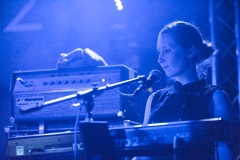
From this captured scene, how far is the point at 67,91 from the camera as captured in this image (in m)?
3.01

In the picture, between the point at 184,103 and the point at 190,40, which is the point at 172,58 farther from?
the point at 184,103

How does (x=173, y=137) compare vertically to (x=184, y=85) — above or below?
below

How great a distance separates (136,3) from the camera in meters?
4.86

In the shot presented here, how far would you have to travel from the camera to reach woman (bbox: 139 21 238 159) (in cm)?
207

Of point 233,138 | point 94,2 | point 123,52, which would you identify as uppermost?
point 94,2

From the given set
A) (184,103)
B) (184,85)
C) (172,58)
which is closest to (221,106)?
(184,103)

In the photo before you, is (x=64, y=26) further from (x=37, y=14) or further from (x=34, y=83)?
(x=34, y=83)

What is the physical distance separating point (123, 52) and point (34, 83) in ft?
6.15

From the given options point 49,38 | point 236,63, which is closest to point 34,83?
point 49,38

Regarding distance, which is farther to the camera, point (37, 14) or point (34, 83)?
point (37, 14)

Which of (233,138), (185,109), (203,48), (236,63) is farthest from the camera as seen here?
(236,63)

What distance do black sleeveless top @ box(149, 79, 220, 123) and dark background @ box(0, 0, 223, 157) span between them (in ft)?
8.20

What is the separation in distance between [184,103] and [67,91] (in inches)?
45.7

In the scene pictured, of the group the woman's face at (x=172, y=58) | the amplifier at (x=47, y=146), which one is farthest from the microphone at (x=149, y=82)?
the amplifier at (x=47, y=146)
